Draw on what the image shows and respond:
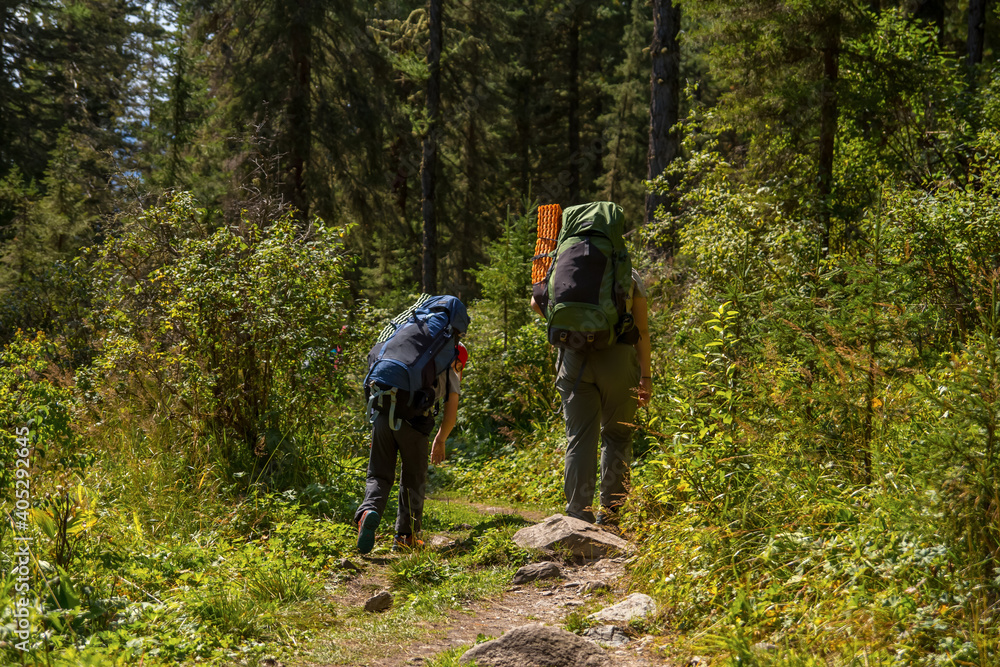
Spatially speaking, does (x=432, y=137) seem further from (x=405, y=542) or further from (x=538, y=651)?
(x=538, y=651)

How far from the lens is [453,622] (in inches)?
152

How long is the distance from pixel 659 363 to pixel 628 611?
440 cm

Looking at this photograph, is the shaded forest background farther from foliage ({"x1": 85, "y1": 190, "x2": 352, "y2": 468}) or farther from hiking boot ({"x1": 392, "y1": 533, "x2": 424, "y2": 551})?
hiking boot ({"x1": 392, "y1": 533, "x2": 424, "y2": 551})

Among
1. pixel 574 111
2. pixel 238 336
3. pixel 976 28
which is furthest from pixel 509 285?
pixel 574 111

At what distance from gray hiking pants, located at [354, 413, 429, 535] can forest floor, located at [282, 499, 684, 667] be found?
467 millimetres

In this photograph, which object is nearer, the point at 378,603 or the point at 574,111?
the point at 378,603

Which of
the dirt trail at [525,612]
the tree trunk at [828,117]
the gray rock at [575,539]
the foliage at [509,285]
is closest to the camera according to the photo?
the dirt trail at [525,612]

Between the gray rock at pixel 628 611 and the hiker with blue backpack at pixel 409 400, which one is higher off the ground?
the hiker with blue backpack at pixel 409 400

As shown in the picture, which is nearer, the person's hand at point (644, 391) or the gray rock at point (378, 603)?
the gray rock at point (378, 603)

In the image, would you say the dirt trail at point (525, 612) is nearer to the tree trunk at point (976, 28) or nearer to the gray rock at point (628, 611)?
the gray rock at point (628, 611)

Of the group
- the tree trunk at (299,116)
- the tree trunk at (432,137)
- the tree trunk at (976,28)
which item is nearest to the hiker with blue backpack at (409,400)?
the tree trunk at (299,116)

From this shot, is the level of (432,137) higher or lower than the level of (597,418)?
higher

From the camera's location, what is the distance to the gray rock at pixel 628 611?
3.54m

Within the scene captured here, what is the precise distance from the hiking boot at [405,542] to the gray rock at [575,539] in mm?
684
